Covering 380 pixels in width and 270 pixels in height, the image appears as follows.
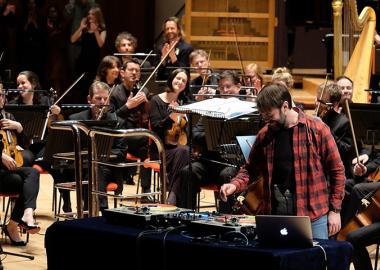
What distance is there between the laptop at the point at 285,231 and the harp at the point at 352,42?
5146mm

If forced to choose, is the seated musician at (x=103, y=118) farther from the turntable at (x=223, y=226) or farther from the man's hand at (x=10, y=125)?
the turntable at (x=223, y=226)

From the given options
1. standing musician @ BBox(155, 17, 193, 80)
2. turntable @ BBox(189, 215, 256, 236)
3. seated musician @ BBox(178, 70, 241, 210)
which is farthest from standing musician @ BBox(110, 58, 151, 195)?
turntable @ BBox(189, 215, 256, 236)

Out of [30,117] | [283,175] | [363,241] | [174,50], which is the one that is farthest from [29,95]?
[283,175]

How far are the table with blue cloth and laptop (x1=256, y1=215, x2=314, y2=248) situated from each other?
5 centimetres

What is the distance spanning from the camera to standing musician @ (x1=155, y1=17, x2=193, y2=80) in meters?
9.70

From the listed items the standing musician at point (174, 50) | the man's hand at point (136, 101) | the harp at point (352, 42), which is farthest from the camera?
the standing musician at point (174, 50)

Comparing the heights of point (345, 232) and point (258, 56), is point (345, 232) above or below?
below

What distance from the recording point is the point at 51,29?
41.5 feet

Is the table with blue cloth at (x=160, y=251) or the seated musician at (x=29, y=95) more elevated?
the seated musician at (x=29, y=95)

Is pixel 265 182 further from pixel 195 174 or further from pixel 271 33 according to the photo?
pixel 271 33

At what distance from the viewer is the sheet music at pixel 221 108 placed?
21.0 ft

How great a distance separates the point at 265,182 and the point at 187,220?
67cm

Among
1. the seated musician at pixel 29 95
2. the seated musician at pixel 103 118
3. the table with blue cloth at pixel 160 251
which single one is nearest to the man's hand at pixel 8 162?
the seated musician at pixel 103 118

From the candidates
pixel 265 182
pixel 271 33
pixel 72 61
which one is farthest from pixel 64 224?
pixel 271 33
